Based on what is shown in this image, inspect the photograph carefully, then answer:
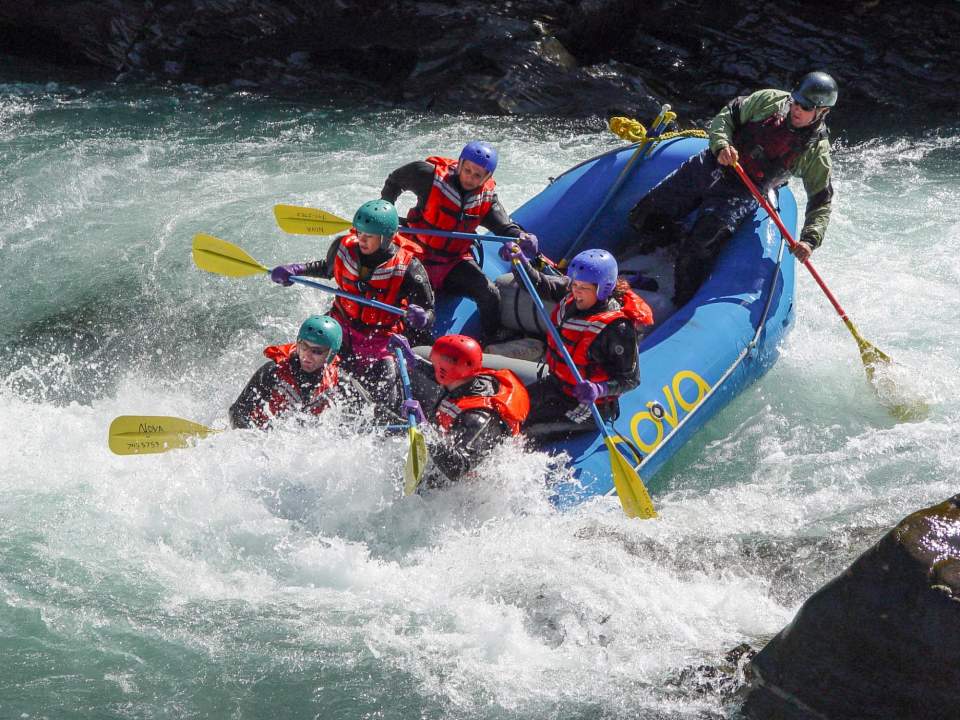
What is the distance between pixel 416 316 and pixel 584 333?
2.80 ft

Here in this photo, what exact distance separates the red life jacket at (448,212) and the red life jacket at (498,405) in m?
1.31

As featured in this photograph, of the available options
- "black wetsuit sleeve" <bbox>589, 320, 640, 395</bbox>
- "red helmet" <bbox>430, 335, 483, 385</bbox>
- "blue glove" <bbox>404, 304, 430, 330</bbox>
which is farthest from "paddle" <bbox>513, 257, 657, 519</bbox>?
"blue glove" <bbox>404, 304, 430, 330</bbox>

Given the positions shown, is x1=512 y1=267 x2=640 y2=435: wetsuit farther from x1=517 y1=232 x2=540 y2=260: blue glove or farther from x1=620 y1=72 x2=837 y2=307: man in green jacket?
x1=620 y1=72 x2=837 y2=307: man in green jacket

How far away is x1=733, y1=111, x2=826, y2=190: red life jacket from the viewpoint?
6.38 metres

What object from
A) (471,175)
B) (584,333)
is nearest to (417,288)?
(471,175)

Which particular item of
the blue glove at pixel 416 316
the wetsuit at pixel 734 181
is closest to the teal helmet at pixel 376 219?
the blue glove at pixel 416 316

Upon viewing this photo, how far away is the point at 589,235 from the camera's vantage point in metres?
6.94

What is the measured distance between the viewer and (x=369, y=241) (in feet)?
17.6

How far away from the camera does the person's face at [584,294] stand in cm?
493

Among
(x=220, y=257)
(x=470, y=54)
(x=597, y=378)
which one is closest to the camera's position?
(x=597, y=378)

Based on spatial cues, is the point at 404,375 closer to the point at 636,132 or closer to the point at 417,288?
the point at 417,288

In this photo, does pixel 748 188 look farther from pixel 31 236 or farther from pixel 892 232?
pixel 31 236


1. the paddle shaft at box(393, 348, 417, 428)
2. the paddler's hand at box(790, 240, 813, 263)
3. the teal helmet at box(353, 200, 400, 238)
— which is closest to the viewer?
the paddle shaft at box(393, 348, 417, 428)

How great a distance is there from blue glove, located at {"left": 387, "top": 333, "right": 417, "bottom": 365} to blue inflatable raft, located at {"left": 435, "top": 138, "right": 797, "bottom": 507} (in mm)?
457
